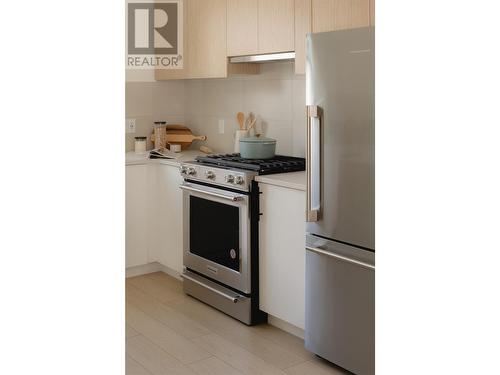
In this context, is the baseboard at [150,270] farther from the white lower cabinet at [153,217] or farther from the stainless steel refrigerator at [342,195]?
the stainless steel refrigerator at [342,195]

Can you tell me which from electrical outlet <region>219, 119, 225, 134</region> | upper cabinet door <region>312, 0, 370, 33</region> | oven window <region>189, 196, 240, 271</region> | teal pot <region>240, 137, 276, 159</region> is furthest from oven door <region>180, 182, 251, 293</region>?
upper cabinet door <region>312, 0, 370, 33</region>

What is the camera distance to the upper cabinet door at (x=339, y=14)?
102 inches

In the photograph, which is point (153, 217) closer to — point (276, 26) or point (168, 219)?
point (168, 219)

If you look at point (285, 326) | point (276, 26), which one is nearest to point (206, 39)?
point (276, 26)

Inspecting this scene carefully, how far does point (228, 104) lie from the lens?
13.8 feet

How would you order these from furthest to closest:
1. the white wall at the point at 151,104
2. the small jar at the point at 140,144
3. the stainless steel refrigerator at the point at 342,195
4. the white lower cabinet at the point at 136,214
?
the white wall at the point at 151,104, the small jar at the point at 140,144, the white lower cabinet at the point at 136,214, the stainless steel refrigerator at the point at 342,195

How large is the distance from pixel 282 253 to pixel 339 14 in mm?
1231

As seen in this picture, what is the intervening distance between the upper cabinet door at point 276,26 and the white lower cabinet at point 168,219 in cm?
108

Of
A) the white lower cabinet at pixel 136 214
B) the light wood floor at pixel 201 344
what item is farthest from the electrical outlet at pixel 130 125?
the light wood floor at pixel 201 344

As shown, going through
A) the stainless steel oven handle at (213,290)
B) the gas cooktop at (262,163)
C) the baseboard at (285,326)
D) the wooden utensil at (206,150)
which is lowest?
the baseboard at (285,326)
